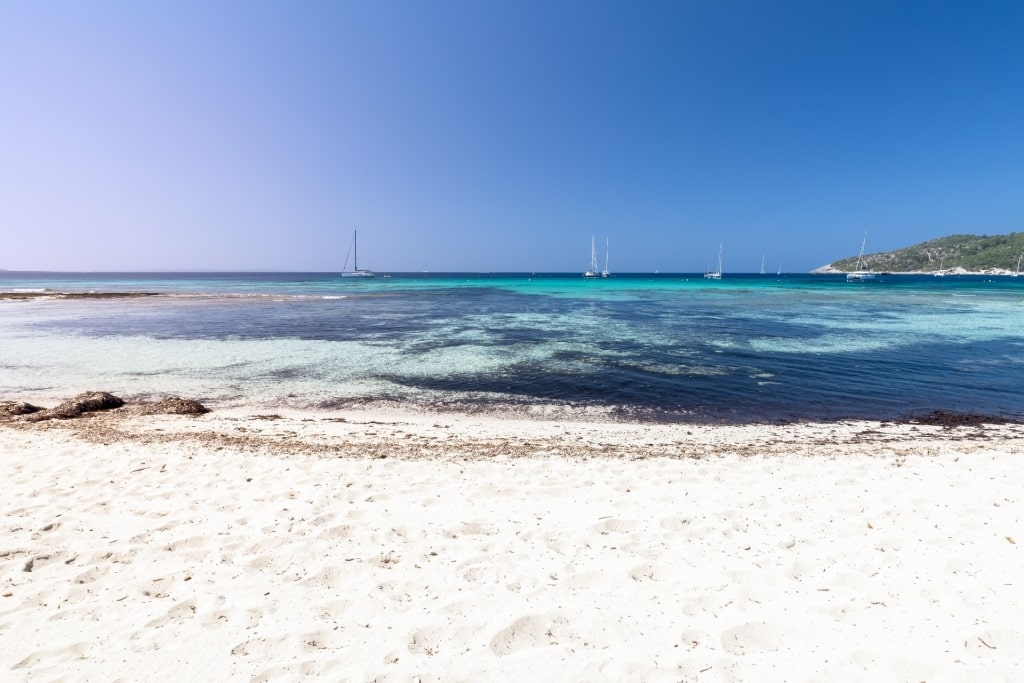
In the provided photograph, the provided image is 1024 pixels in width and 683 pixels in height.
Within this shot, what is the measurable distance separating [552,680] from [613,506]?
2895 millimetres

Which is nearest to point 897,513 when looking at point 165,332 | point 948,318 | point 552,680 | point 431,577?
point 552,680

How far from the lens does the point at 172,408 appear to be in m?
11.0

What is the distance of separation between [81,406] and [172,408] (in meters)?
1.80

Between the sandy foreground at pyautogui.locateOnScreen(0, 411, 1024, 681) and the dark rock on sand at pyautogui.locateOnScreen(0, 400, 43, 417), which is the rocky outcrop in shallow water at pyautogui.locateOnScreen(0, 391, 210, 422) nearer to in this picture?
the dark rock on sand at pyautogui.locateOnScreen(0, 400, 43, 417)

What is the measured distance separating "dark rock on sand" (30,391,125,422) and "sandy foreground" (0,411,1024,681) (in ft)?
8.01

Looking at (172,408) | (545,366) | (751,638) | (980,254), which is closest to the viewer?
(751,638)

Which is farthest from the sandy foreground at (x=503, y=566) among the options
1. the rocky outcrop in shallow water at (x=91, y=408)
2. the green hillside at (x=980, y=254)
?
the green hillside at (x=980, y=254)

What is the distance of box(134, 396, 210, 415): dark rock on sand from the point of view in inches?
427

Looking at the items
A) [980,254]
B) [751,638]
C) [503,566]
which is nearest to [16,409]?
[503,566]

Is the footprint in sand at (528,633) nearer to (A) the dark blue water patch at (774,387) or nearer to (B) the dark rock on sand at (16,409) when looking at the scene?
(A) the dark blue water patch at (774,387)

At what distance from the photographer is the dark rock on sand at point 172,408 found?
35.6 feet

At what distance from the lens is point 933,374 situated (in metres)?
15.8

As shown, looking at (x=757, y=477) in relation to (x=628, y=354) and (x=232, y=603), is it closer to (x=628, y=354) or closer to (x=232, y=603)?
(x=232, y=603)

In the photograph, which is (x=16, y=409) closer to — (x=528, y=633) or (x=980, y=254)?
(x=528, y=633)
